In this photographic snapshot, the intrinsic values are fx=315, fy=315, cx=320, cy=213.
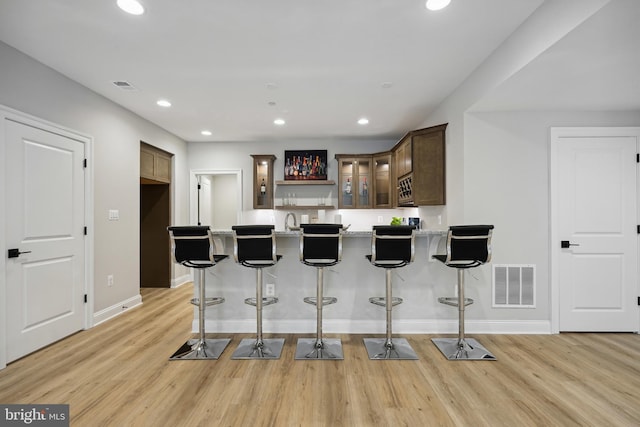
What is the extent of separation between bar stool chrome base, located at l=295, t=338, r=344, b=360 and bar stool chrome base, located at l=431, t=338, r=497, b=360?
0.96 meters

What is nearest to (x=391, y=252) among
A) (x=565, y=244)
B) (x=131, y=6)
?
(x=565, y=244)

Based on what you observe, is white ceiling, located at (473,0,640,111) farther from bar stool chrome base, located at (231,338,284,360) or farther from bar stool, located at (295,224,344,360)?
bar stool chrome base, located at (231,338,284,360)

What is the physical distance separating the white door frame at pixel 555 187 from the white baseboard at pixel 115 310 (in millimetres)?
5067

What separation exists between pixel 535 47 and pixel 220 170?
5.21m

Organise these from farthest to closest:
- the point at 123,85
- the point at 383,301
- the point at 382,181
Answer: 1. the point at 382,181
2. the point at 123,85
3. the point at 383,301

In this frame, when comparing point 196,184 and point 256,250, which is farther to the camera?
point 196,184

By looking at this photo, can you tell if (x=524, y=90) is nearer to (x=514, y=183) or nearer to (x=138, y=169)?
(x=514, y=183)

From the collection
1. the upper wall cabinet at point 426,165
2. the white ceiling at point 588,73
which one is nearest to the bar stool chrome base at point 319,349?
the upper wall cabinet at point 426,165

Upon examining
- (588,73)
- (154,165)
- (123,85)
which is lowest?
(154,165)

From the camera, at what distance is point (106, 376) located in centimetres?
249

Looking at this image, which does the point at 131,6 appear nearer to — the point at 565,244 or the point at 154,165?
the point at 154,165

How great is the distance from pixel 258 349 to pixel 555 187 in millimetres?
3457

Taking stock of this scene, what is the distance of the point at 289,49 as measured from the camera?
2.73 m

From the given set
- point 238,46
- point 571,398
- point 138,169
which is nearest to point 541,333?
point 571,398
